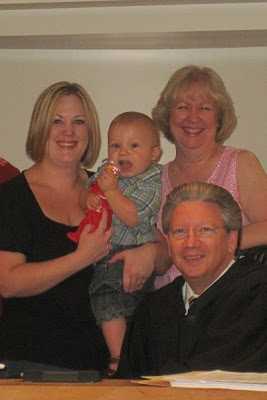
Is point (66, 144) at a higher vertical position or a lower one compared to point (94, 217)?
higher

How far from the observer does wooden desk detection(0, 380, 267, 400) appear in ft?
5.54

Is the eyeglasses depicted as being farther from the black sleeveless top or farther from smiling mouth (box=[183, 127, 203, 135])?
smiling mouth (box=[183, 127, 203, 135])

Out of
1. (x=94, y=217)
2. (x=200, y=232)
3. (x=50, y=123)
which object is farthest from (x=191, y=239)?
(x=50, y=123)

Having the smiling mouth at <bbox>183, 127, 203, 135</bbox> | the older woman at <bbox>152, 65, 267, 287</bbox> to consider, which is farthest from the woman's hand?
the smiling mouth at <bbox>183, 127, 203, 135</bbox>

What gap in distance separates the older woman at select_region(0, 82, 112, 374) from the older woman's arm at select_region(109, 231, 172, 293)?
0.11 meters

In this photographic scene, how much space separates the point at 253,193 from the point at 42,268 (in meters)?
0.73

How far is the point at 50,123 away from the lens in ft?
9.29

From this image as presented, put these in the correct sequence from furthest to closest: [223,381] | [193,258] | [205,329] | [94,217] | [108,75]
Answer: [108,75] → [94,217] → [193,258] → [205,329] → [223,381]

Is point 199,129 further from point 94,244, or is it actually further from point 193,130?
point 94,244

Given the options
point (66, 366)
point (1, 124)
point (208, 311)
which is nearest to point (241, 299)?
point (208, 311)

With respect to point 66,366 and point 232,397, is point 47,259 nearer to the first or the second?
point 66,366

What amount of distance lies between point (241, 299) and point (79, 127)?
86 centimetres

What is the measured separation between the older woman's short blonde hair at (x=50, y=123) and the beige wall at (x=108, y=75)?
1176 millimetres

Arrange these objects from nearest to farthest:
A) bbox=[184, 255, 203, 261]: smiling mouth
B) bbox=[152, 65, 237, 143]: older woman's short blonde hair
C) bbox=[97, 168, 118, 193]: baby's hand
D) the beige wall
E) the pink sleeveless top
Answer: bbox=[184, 255, 203, 261]: smiling mouth, bbox=[97, 168, 118, 193]: baby's hand, the pink sleeveless top, bbox=[152, 65, 237, 143]: older woman's short blonde hair, the beige wall
